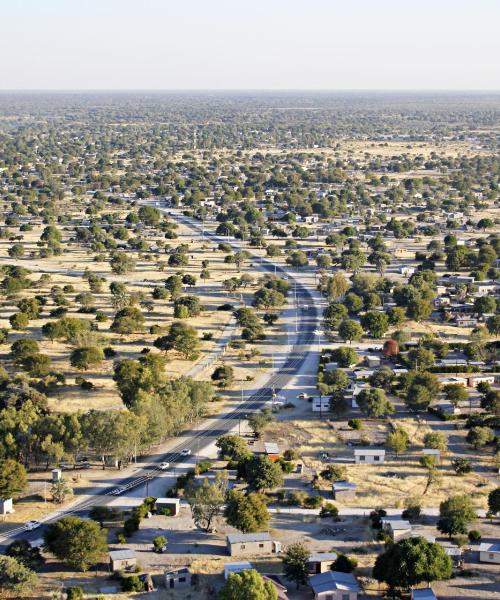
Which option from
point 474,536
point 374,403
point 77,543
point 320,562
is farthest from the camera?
point 374,403

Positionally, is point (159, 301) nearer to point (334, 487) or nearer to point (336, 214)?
point (334, 487)

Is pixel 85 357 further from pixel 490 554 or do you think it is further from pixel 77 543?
pixel 490 554

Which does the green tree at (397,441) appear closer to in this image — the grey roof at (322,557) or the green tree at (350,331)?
the grey roof at (322,557)

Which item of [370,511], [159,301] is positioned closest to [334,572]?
[370,511]

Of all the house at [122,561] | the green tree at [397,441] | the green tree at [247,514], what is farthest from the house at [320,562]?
the green tree at [397,441]

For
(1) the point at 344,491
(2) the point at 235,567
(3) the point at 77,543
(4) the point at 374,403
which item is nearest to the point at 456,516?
(1) the point at 344,491

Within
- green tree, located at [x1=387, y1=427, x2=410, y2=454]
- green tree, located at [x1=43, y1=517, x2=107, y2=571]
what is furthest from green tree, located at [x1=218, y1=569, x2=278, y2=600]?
green tree, located at [x1=387, y1=427, x2=410, y2=454]
